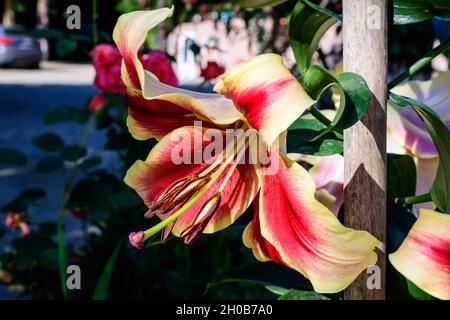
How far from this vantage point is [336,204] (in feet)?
1.67

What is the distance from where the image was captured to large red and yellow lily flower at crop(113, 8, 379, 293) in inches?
14.5

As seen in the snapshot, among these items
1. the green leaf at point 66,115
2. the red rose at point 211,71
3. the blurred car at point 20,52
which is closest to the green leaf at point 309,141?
the red rose at point 211,71

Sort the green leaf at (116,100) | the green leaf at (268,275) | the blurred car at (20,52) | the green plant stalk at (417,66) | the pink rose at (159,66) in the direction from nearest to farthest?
the green plant stalk at (417,66), the green leaf at (268,275), the pink rose at (159,66), the green leaf at (116,100), the blurred car at (20,52)

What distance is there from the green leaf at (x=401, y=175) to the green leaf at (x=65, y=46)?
107 centimetres

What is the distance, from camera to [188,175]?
0.47 m

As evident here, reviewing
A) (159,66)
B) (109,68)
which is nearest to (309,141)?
(159,66)

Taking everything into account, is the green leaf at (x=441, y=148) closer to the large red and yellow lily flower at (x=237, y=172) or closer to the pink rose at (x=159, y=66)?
the large red and yellow lily flower at (x=237, y=172)

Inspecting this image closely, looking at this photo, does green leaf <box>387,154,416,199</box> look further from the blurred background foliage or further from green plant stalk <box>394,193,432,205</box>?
the blurred background foliage

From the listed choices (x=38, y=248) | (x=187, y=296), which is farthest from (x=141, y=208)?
(x=38, y=248)

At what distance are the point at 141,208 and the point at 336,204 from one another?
0.98 metres

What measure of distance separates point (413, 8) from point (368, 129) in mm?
112

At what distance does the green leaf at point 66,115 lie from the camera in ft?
5.19

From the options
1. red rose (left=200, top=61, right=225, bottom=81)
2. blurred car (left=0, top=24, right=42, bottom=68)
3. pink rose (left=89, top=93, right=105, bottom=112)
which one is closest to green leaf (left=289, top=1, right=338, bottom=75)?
red rose (left=200, top=61, right=225, bottom=81)
